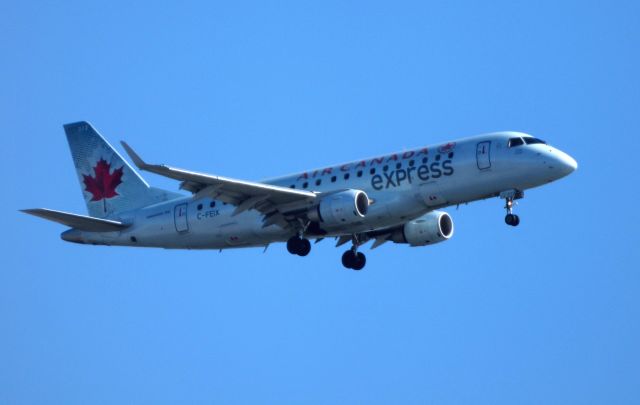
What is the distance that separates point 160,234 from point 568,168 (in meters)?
18.1

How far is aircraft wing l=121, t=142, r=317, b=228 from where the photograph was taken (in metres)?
48.5

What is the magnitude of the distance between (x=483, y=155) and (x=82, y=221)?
1780cm

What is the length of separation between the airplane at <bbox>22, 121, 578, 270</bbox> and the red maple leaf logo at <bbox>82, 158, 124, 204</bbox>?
1.97m

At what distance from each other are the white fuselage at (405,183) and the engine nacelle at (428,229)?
2015 millimetres

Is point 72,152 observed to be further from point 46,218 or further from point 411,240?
point 411,240

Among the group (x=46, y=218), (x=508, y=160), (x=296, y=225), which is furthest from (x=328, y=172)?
(x=46, y=218)

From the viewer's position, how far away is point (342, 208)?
164ft

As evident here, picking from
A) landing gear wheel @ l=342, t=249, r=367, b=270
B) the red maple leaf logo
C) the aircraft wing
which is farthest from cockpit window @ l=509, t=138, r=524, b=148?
the red maple leaf logo

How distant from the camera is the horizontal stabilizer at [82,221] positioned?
5191 cm

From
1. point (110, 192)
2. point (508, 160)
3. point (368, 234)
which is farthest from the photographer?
point (110, 192)

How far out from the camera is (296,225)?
52.3 meters

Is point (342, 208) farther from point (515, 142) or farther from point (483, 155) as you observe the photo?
point (515, 142)

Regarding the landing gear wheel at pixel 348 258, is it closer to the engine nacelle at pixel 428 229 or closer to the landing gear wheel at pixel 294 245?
the engine nacelle at pixel 428 229

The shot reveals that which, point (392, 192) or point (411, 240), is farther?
point (411, 240)
